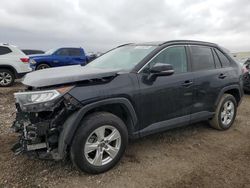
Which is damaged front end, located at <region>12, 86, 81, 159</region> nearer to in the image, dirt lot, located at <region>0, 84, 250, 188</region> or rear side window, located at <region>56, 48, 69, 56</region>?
dirt lot, located at <region>0, 84, 250, 188</region>

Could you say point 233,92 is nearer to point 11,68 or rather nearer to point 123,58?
point 123,58

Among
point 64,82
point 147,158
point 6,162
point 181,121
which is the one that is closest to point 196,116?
point 181,121

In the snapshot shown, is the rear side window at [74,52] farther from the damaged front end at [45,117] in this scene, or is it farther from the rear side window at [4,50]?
the damaged front end at [45,117]

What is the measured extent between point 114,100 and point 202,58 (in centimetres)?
224

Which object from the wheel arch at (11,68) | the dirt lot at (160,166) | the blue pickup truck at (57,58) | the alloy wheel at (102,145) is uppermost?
the blue pickup truck at (57,58)

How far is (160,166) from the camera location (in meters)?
3.76

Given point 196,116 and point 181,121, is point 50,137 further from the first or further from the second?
point 196,116

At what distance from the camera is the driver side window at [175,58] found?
417 cm

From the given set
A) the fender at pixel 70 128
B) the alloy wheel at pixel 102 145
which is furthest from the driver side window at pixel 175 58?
the fender at pixel 70 128

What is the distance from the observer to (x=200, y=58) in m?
4.85

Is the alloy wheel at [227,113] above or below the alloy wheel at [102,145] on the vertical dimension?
below

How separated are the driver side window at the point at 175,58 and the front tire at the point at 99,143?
3.85ft

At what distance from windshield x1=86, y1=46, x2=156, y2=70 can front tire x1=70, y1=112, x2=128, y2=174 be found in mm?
938

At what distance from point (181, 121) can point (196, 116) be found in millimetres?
443
